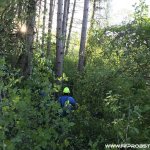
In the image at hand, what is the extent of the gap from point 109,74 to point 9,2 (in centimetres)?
223

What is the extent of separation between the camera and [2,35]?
23.4 ft

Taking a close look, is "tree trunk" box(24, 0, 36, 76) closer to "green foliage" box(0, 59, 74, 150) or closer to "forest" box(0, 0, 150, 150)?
"forest" box(0, 0, 150, 150)

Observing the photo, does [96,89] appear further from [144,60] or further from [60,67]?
[60,67]

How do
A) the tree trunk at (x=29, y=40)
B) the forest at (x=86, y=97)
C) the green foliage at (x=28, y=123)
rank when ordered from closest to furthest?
the green foliage at (x=28, y=123) < the forest at (x=86, y=97) < the tree trunk at (x=29, y=40)

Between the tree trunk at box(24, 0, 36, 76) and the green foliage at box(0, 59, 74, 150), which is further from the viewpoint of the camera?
the tree trunk at box(24, 0, 36, 76)

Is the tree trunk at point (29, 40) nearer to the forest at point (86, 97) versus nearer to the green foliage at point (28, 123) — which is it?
the forest at point (86, 97)

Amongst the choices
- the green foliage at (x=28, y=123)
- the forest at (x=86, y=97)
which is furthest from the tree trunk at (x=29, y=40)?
the green foliage at (x=28, y=123)

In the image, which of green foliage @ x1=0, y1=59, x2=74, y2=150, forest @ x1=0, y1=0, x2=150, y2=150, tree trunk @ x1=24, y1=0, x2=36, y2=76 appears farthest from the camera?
→ tree trunk @ x1=24, y1=0, x2=36, y2=76

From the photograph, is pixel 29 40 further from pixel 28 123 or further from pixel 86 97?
pixel 28 123

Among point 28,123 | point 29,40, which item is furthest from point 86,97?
point 28,123

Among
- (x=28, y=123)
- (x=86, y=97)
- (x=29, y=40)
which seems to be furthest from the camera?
(x=29, y=40)

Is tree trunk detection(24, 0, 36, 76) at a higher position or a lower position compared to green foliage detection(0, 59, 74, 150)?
higher

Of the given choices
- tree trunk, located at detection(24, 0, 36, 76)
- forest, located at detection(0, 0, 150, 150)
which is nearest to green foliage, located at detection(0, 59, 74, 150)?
forest, located at detection(0, 0, 150, 150)

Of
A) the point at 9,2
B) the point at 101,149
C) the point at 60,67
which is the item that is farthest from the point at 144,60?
the point at 60,67
